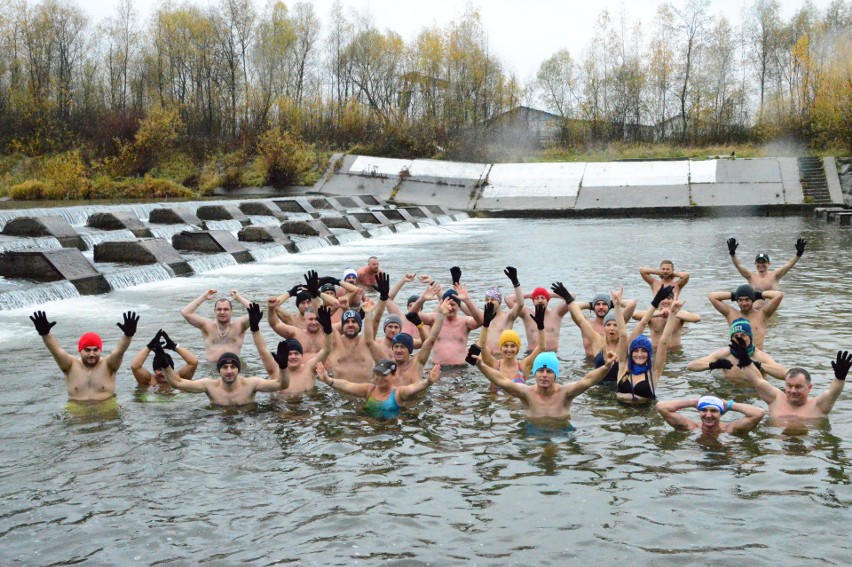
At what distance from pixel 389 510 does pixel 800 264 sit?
1552 cm

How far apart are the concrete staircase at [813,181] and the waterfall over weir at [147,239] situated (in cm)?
1614

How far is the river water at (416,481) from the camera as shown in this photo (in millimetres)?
5129

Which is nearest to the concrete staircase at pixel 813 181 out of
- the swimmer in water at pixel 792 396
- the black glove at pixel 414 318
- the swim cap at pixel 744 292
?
the swim cap at pixel 744 292

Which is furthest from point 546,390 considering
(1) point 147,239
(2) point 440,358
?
(1) point 147,239

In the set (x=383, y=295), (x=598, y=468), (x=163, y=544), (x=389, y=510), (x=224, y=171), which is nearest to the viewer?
(x=163, y=544)

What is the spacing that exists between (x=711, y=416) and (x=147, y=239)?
14.4 meters

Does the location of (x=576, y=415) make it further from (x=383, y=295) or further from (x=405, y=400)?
(x=383, y=295)

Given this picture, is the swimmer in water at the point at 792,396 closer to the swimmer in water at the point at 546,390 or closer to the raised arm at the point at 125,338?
the swimmer in water at the point at 546,390

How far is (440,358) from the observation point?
9.90 metres

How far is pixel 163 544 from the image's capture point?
5.18 m

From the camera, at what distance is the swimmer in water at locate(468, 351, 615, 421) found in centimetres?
745

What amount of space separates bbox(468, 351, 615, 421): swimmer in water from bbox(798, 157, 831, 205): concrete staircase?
3161 cm

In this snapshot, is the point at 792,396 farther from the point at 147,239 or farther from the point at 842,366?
the point at 147,239

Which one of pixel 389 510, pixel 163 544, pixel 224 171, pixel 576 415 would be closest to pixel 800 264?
pixel 576 415
